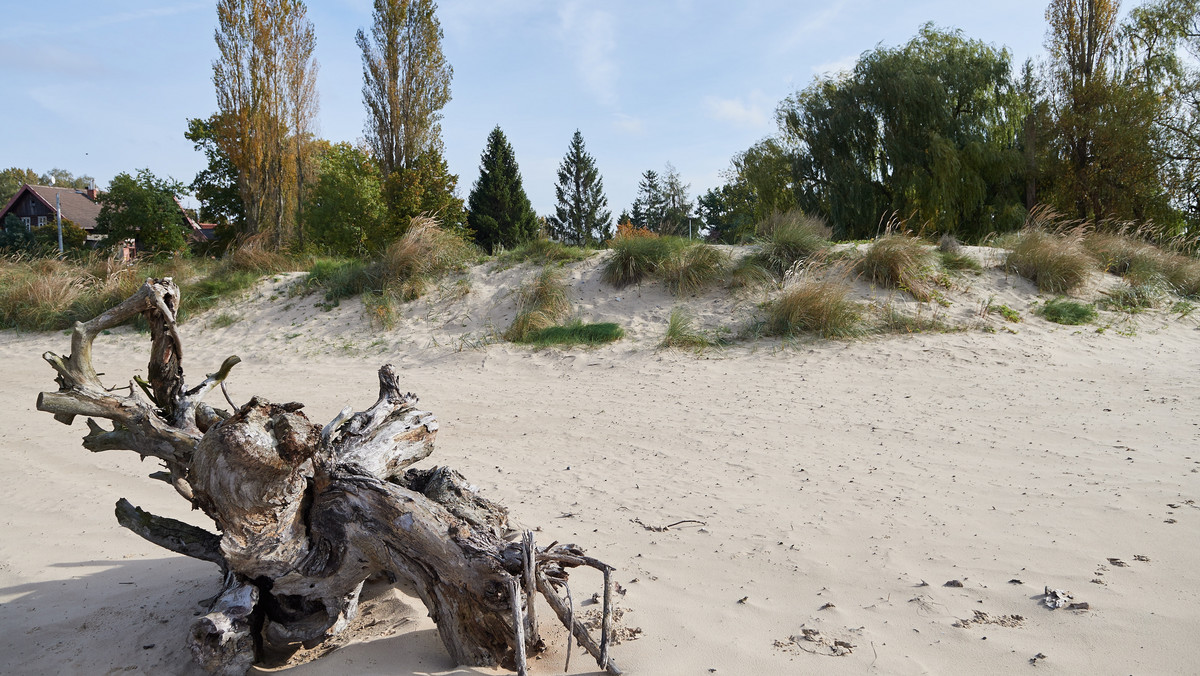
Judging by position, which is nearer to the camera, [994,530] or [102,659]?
[102,659]

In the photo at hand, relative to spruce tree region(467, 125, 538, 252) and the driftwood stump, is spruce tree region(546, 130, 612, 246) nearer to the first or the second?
spruce tree region(467, 125, 538, 252)

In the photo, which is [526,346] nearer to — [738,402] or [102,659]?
[738,402]

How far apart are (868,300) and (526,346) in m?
4.64

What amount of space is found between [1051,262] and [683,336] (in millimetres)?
5734

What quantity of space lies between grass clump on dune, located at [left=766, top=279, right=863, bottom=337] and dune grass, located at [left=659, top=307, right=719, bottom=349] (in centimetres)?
85

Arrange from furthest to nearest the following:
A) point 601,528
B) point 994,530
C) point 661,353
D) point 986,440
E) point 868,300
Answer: point 868,300, point 661,353, point 986,440, point 601,528, point 994,530

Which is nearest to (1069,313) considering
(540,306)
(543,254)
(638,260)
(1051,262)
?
(1051,262)

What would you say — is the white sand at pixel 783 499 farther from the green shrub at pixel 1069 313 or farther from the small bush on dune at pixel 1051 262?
the small bush on dune at pixel 1051 262

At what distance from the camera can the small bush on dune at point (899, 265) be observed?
9.62m

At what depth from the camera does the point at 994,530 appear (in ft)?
11.7

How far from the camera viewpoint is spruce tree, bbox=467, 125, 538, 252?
23.4m

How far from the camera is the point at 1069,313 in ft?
29.7

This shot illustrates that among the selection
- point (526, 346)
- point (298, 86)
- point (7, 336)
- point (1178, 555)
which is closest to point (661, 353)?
point (526, 346)

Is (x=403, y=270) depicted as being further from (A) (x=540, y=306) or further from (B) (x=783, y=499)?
(B) (x=783, y=499)
